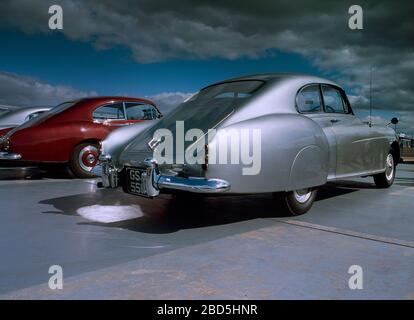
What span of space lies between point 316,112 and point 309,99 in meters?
0.15

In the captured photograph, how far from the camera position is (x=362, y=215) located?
4.11 metres

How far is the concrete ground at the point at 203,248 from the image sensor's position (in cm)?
220

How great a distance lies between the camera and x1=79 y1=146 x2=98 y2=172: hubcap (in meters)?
6.91

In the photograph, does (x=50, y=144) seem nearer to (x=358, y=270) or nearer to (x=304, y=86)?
(x=304, y=86)

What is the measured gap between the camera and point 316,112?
417 centimetres

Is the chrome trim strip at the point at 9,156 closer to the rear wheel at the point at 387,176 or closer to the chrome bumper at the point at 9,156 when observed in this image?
the chrome bumper at the point at 9,156

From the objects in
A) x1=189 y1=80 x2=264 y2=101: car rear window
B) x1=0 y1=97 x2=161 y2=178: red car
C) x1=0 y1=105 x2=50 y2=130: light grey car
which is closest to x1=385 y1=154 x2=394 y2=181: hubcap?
x1=189 y1=80 x2=264 y2=101: car rear window

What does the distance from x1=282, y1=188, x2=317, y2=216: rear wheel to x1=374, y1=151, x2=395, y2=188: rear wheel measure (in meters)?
2.26

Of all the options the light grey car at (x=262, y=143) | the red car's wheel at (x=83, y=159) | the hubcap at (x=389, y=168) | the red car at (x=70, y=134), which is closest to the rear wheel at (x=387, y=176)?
the hubcap at (x=389, y=168)

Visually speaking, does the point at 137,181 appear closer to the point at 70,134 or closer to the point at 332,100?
the point at 332,100

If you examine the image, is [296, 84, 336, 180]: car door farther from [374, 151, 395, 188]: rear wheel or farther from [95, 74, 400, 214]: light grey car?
[374, 151, 395, 188]: rear wheel
